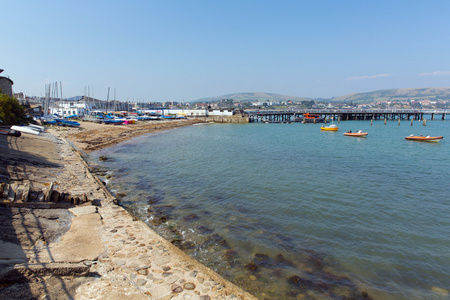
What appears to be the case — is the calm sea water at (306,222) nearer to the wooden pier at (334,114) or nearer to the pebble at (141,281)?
the pebble at (141,281)

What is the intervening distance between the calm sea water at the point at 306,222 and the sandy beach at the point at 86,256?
6.06 ft

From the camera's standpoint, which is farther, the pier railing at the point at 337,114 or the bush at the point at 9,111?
the pier railing at the point at 337,114

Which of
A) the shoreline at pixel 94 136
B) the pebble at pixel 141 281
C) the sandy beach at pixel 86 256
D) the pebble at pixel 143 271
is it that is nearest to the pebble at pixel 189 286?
the sandy beach at pixel 86 256

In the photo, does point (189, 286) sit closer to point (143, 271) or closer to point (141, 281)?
point (141, 281)

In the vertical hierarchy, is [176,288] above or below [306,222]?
above

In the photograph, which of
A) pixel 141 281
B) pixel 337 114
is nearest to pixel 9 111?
pixel 141 281

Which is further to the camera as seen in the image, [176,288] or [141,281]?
[141,281]

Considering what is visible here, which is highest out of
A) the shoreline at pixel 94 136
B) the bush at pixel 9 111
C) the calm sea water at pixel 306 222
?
the bush at pixel 9 111

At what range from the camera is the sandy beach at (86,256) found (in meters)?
6.12

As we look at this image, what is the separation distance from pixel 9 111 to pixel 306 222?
137 ft

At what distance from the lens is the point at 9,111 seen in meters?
36.3

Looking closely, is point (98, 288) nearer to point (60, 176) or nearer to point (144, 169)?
point (60, 176)

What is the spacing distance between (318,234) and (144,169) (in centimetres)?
1694

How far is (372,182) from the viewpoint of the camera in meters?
20.5
